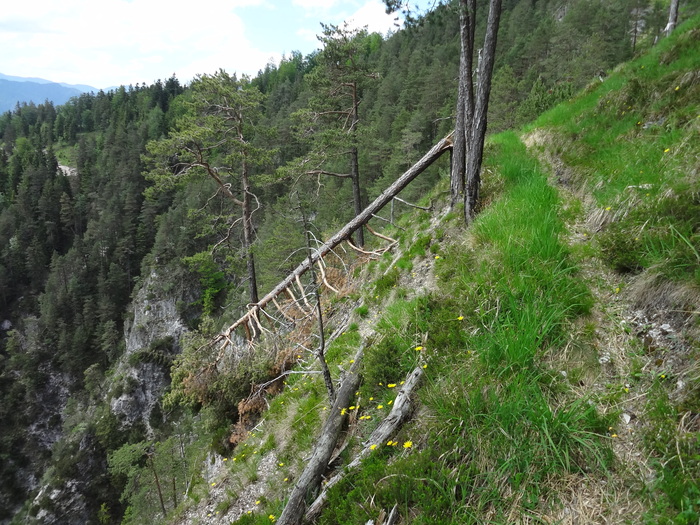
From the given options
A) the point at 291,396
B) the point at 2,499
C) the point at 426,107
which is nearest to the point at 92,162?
the point at 2,499

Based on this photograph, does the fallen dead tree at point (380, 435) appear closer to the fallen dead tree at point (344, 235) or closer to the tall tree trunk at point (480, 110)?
the tall tree trunk at point (480, 110)

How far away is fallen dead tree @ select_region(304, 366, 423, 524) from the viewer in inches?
120

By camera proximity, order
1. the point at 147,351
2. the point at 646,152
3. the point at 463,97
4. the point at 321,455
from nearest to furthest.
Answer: the point at 321,455
the point at 646,152
the point at 463,97
the point at 147,351

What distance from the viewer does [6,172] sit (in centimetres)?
9675

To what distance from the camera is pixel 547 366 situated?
285cm

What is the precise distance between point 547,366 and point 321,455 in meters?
2.24

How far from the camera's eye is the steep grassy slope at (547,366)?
2191 mm

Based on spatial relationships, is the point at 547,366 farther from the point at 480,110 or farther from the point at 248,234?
the point at 248,234

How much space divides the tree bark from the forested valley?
18.9 inches

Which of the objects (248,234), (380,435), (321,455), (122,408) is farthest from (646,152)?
(122,408)

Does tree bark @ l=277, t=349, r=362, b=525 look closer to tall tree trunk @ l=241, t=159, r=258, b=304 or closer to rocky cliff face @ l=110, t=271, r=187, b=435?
tall tree trunk @ l=241, t=159, r=258, b=304

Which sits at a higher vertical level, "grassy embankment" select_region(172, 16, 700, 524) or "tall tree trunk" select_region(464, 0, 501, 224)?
"tall tree trunk" select_region(464, 0, 501, 224)

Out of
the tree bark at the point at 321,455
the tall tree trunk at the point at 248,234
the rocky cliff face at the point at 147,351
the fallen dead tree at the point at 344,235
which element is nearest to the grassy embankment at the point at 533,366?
the tree bark at the point at 321,455

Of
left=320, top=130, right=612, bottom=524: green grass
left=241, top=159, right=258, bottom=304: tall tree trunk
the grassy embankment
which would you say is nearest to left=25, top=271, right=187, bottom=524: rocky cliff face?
left=241, top=159, right=258, bottom=304: tall tree trunk
